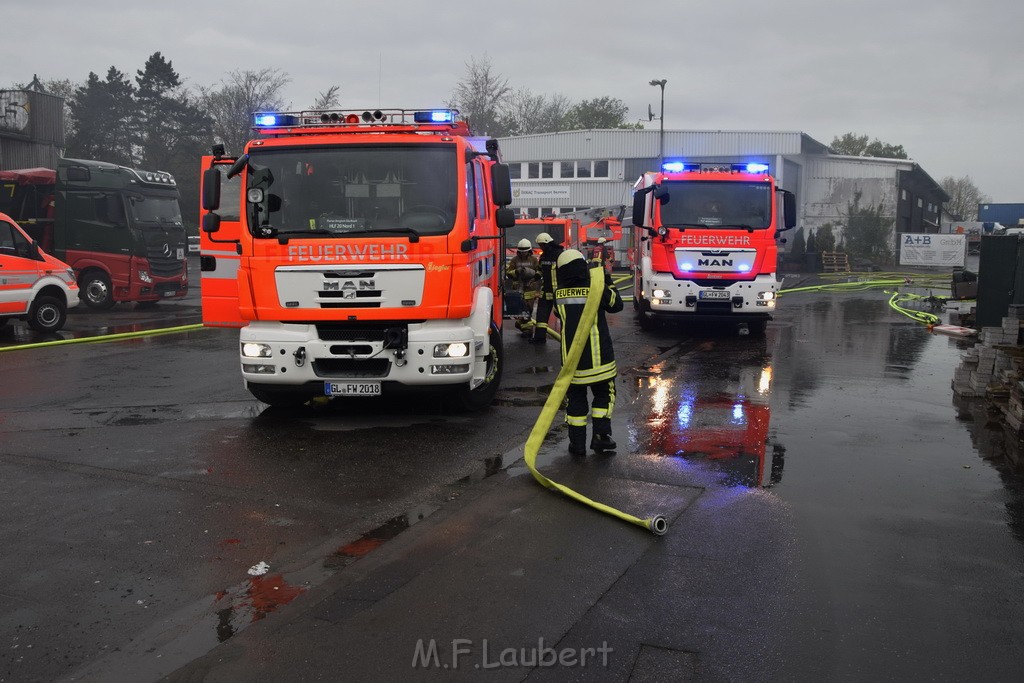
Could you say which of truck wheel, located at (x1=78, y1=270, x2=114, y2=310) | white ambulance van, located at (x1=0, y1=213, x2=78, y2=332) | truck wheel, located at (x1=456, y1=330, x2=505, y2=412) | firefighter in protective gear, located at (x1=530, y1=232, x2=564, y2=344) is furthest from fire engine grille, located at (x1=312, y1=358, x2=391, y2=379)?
truck wheel, located at (x1=78, y1=270, x2=114, y2=310)

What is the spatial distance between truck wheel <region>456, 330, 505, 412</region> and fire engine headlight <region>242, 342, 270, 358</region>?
189 centimetres

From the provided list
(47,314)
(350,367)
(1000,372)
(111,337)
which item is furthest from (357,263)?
(47,314)

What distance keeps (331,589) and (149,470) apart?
292 centimetres

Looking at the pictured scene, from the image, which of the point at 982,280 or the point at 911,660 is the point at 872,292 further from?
the point at 911,660

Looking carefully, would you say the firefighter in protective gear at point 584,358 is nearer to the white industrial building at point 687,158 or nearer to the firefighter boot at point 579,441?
the firefighter boot at point 579,441

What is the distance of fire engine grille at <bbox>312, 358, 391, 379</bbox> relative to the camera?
8109mm

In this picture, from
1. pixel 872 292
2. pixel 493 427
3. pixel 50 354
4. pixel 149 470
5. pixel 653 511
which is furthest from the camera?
pixel 872 292

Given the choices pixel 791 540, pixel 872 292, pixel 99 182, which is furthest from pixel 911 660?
pixel 872 292

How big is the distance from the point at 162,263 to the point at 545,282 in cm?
1297

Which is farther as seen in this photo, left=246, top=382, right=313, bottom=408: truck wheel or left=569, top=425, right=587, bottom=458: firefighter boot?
left=246, top=382, right=313, bottom=408: truck wheel

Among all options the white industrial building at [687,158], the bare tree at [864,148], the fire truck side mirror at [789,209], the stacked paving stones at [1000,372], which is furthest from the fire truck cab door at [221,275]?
the bare tree at [864,148]

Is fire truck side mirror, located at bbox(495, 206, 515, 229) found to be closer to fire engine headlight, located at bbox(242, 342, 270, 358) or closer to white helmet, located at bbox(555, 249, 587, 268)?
white helmet, located at bbox(555, 249, 587, 268)

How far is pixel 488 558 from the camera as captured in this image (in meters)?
4.97

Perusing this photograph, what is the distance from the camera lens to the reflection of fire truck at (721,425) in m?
6.92
